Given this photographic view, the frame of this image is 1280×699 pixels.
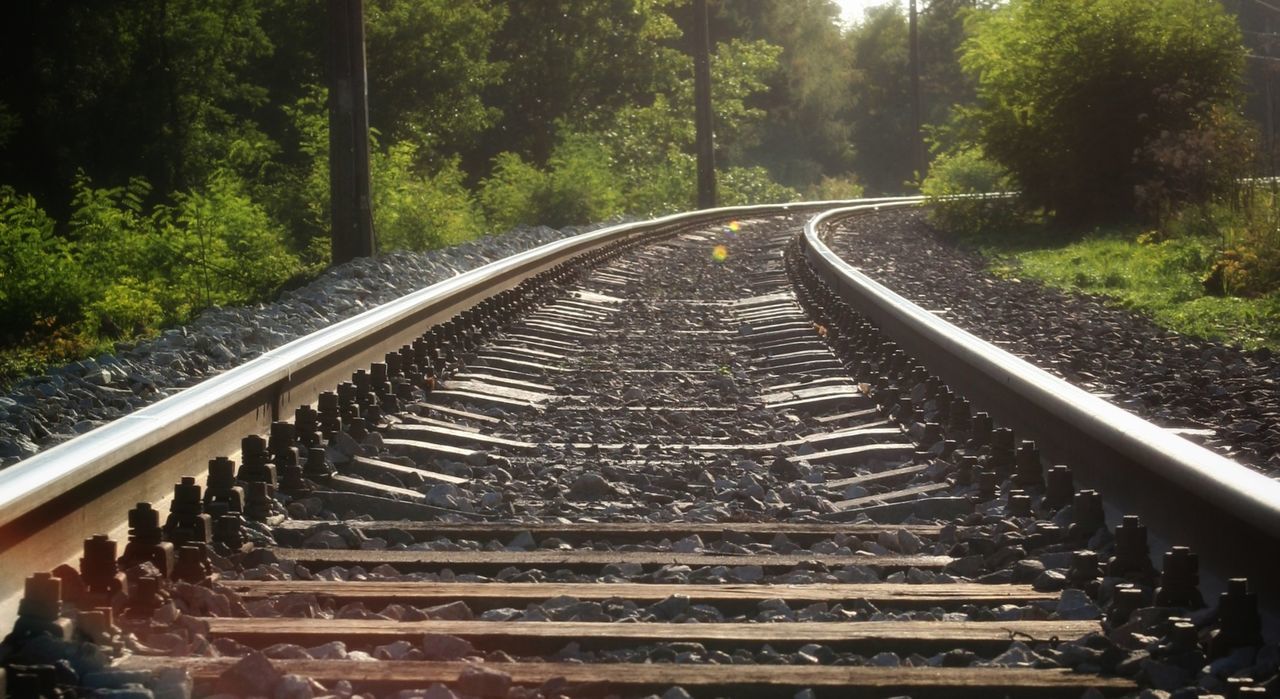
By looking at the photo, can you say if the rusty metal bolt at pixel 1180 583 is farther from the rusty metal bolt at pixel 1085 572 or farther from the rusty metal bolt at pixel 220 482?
the rusty metal bolt at pixel 220 482

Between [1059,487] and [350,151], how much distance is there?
1022cm

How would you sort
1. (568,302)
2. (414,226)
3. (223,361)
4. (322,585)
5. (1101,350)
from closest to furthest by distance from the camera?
(322,585) < (223,361) < (1101,350) < (568,302) < (414,226)

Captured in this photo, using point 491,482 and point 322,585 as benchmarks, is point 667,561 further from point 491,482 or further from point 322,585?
point 491,482

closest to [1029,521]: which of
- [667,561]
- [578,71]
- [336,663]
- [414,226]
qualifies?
[667,561]

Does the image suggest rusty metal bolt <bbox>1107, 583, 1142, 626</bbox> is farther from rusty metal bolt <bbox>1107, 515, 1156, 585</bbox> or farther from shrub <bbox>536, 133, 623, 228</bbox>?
shrub <bbox>536, 133, 623, 228</bbox>

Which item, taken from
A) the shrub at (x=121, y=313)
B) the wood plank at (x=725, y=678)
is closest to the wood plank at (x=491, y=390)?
the wood plank at (x=725, y=678)

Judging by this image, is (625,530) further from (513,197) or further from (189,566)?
(513,197)

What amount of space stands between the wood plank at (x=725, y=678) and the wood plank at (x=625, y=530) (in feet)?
4.32

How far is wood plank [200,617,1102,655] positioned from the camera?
9.39 ft

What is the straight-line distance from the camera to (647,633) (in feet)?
9.51

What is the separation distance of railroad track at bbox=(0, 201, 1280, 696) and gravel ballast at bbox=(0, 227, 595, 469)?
761mm

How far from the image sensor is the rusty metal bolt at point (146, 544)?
10.7 feet

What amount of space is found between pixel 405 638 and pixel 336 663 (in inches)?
9.1

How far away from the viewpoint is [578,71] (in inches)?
1631
